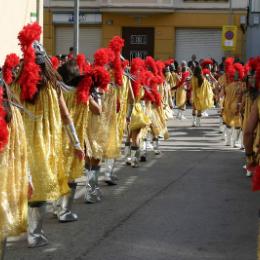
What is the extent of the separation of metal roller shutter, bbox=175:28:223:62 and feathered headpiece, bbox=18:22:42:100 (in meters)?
28.4

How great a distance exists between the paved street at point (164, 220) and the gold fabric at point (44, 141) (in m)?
0.61

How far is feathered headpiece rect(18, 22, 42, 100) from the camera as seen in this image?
6566 millimetres

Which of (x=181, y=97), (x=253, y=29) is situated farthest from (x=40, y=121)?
(x=253, y=29)

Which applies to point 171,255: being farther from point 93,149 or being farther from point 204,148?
point 204,148

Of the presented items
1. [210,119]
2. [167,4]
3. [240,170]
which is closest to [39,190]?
[240,170]

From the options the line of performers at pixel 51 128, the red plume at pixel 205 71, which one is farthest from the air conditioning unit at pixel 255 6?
the line of performers at pixel 51 128

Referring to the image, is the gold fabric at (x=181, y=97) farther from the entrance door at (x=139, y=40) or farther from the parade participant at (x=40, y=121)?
the parade participant at (x=40, y=121)

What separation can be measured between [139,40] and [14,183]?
29.5 metres

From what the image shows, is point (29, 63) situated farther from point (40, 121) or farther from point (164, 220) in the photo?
point (164, 220)

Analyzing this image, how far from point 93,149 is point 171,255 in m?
2.48

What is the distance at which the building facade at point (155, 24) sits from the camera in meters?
34.3

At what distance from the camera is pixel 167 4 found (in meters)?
34.2

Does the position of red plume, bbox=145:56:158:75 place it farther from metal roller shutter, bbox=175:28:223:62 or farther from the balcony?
metal roller shutter, bbox=175:28:223:62

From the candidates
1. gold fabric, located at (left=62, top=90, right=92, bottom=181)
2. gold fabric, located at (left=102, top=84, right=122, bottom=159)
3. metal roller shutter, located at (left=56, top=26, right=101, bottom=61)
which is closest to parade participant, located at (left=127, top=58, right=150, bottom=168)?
gold fabric, located at (left=102, top=84, right=122, bottom=159)
